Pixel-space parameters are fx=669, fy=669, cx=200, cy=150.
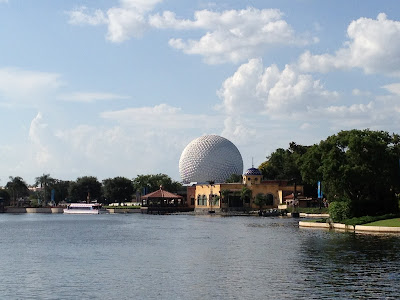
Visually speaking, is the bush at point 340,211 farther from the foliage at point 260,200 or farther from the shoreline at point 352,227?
the foliage at point 260,200

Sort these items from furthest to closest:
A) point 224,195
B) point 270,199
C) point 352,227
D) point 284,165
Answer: point 284,165, point 270,199, point 224,195, point 352,227

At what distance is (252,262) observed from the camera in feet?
146

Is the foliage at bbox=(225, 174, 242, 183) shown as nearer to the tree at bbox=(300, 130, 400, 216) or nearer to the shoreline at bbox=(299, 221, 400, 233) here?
the shoreline at bbox=(299, 221, 400, 233)

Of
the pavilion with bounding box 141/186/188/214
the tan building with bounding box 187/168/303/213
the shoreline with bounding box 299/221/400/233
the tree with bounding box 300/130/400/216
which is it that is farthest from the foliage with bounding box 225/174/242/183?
the tree with bounding box 300/130/400/216

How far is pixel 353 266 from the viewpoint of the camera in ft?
136

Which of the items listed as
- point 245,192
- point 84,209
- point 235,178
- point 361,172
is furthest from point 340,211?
point 84,209

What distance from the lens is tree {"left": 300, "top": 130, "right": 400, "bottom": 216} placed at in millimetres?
81500

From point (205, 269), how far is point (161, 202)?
13280cm

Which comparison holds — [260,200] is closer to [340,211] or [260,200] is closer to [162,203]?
[162,203]

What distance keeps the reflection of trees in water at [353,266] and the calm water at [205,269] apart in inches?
2.0

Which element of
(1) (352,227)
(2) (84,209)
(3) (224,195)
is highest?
(3) (224,195)

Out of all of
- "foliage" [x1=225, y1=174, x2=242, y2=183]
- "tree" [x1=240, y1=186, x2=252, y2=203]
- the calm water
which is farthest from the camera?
"foliage" [x1=225, y1=174, x2=242, y2=183]

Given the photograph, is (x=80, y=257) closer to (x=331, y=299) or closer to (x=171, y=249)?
(x=171, y=249)

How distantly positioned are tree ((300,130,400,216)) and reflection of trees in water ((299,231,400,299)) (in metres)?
19.2
